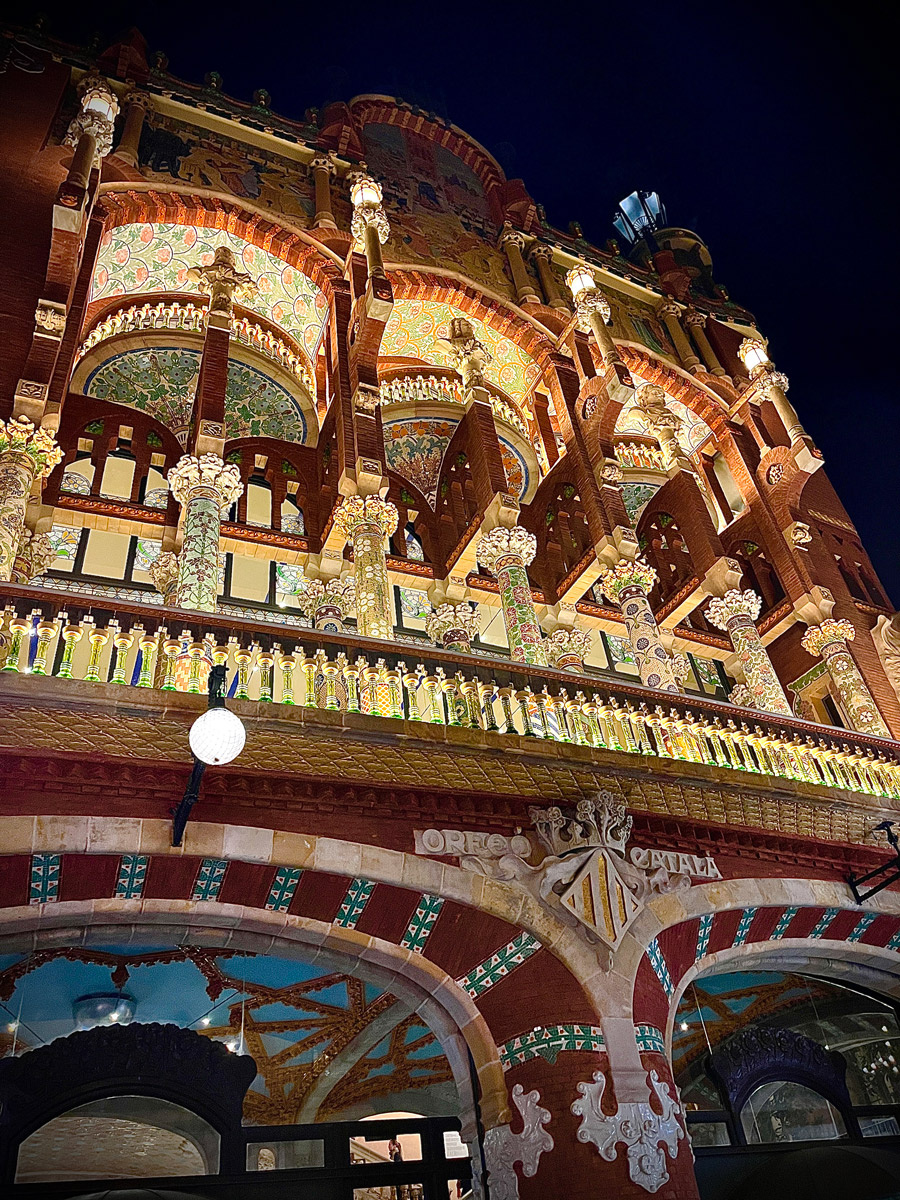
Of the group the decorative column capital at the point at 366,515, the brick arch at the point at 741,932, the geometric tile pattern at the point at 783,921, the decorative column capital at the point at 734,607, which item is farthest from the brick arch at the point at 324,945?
the decorative column capital at the point at 734,607

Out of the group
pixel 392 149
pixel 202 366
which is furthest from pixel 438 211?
pixel 202 366

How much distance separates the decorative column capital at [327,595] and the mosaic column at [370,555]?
91 centimetres

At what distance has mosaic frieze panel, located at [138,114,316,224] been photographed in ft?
44.6

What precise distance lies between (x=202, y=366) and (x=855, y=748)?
892 cm

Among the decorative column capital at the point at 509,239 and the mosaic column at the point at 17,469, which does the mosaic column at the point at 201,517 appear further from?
the decorative column capital at the point at 509,239

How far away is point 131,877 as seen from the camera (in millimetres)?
6418

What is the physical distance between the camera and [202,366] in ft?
36.9

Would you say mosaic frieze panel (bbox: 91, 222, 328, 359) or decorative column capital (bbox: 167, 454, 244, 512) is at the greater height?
mosaic frieze panel (bbox: 91, 222, 328, 359)

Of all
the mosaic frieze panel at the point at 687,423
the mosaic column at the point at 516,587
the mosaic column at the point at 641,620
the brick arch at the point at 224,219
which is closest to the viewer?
the mosaic column at the point at 516,587

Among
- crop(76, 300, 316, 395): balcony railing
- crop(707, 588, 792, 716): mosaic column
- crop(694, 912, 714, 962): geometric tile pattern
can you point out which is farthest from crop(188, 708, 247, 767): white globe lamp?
crop(76, 300, 316, 395): balcony railing

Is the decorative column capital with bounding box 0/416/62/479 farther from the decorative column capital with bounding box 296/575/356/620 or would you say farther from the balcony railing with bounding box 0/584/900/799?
the decorative column capital with bounding box 296/575/356/620

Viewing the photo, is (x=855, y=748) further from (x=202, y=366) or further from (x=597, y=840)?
(x=202, y=366)

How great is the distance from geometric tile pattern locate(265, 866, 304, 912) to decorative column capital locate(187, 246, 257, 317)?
25.7 ft

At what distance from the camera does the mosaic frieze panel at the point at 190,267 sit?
13195mm
